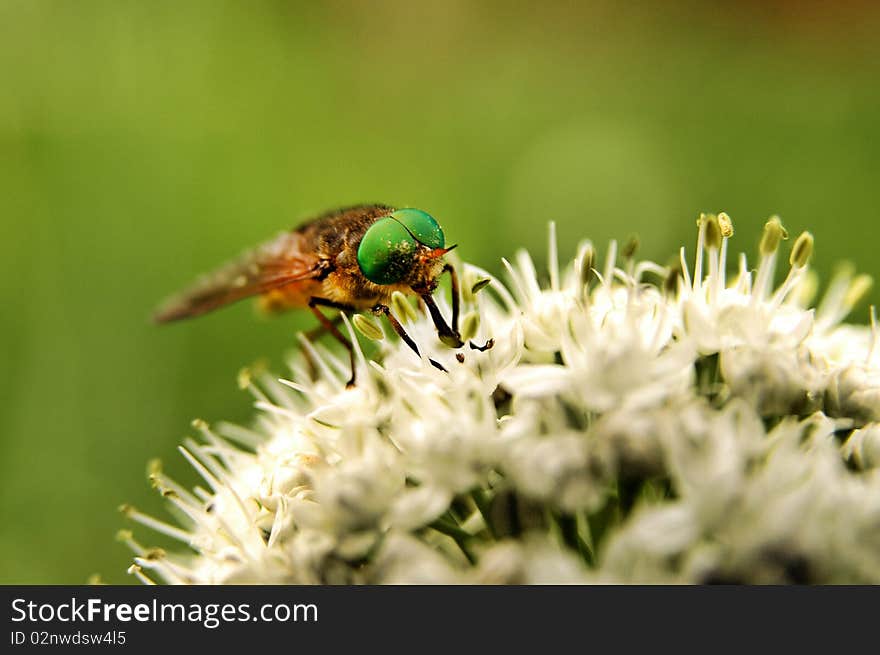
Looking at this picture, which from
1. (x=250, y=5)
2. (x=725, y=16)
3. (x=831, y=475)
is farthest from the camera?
(x=725, y=16)

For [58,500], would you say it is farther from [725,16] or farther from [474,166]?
[725,16]

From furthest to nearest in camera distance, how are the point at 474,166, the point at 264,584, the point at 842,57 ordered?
the point at 842,57
the point at 474,166
the point at 264,584

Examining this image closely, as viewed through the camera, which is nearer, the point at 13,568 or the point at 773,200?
the point at 13,568

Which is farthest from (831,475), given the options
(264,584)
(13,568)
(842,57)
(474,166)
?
(842,57)

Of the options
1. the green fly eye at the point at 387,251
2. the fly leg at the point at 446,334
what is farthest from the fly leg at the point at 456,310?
the green fly eye at the point at 387,251

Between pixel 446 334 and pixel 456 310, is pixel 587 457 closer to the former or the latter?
pixel 446 334

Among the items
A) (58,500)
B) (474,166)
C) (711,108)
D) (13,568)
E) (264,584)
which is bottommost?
(264,584)

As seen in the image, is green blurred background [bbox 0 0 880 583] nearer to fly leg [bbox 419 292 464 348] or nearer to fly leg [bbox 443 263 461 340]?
fly leg [bbox 443 263 461 340]
